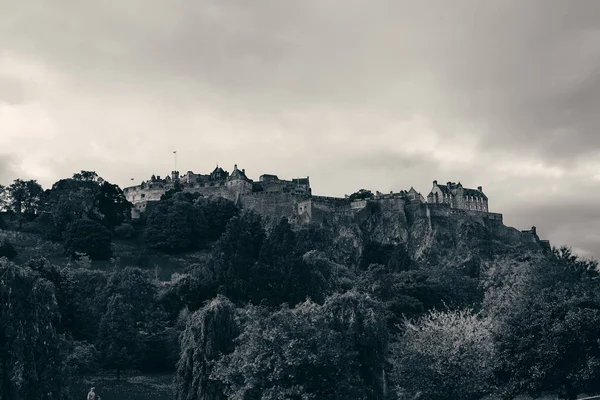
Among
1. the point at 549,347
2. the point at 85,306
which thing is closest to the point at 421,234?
the point at 85,306

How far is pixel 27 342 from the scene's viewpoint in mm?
34000

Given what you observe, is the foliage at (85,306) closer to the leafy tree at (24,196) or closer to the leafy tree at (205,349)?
the leafy tree at (205,349)

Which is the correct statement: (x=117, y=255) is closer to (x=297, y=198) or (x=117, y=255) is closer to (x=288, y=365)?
(x=297, y=198)

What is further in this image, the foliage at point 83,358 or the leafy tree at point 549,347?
→ the foliage at point 83,358

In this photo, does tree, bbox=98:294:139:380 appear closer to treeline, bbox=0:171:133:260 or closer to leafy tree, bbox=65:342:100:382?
leafy tree, bbox=65:342:100:382

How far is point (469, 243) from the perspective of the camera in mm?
111312

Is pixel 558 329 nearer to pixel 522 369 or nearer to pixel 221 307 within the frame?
pixel 522 369

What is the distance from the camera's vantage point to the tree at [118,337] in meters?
49.5

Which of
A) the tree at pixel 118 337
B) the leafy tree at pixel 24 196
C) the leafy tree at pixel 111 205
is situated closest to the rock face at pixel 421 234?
the leafy tree at pixel 111 205

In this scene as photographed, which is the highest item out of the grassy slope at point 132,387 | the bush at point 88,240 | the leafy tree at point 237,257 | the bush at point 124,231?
the bush at point 124,231

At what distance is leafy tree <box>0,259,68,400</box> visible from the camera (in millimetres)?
33219

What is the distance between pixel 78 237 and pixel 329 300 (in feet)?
168

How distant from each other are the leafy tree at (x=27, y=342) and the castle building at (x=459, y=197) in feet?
341

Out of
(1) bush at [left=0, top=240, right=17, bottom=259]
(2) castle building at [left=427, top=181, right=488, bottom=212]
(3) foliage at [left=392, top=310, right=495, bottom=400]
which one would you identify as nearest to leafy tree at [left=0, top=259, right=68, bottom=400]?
(3) foliage at [left=392, top=310, right=495, bottom=400]
